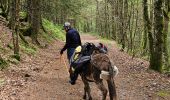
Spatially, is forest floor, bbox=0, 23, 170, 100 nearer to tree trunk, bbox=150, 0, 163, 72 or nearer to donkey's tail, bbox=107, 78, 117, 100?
tree trunk, bbox=150, 0, 163, 72

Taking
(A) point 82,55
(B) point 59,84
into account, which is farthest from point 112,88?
(B) point 59,84

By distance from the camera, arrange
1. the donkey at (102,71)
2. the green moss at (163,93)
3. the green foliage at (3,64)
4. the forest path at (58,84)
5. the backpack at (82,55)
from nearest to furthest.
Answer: the donkey at (102,71)
the backpack at (82,55)
the forest path at (58,84)
the green moss at (163,93)
the green foliage at (3,64)

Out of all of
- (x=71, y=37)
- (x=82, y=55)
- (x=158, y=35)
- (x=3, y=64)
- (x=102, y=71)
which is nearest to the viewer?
(x=102, y=71)

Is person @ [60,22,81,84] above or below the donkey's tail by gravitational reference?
above

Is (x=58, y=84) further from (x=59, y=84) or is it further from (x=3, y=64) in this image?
(x=3, y=64)

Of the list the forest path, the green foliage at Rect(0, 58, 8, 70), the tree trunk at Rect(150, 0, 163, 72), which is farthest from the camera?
the tree trunk at Rect(150, 0, 163, 72)

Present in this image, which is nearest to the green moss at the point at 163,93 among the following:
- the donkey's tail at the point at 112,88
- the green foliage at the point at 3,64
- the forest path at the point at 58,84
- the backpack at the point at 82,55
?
the forest path at the point at 58,84

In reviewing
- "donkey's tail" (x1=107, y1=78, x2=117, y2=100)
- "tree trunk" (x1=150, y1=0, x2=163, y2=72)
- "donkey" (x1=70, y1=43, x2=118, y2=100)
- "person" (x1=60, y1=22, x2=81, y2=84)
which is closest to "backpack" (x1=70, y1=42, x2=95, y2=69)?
"donkey" (x1=70, y1=43, x2=118, y2=100)

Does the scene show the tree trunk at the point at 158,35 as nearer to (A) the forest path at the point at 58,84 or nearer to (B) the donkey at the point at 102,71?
(A) the forest path at the point at 58,84

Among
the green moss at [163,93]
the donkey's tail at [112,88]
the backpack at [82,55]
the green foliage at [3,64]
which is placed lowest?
the green moss at [163,93]

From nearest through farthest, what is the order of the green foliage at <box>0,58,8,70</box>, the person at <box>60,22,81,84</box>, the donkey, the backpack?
the donkey
the backpack
the person at <box>60,22,81,84</box>
the green foliage at <box>0,58,8,70</box>

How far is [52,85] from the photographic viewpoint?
1346cm

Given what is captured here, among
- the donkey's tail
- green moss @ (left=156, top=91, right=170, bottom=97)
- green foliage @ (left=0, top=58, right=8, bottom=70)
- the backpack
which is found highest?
the backpack

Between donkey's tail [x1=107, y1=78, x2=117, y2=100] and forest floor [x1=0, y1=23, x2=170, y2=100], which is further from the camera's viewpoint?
forest floor [x1=0, y1=23, x2=170, y2=100]
